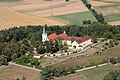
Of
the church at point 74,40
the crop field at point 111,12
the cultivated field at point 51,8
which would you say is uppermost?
the church at point 74,40

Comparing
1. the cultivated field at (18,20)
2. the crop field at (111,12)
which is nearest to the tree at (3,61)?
the cultivated field at (18,20)

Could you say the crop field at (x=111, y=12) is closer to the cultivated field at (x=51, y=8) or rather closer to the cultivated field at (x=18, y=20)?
the cultivated field at (x=51, y=8)

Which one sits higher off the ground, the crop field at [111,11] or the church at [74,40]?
the church at [74,40]

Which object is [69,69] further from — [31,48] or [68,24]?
[68,24]

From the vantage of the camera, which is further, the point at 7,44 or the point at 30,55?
the point at 7,44

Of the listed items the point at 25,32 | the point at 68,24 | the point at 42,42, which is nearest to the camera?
the point at 42,42

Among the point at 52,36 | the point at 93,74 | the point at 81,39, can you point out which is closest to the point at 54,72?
the point at 93,74

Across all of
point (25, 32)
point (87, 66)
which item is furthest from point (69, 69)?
point (25, 32)
